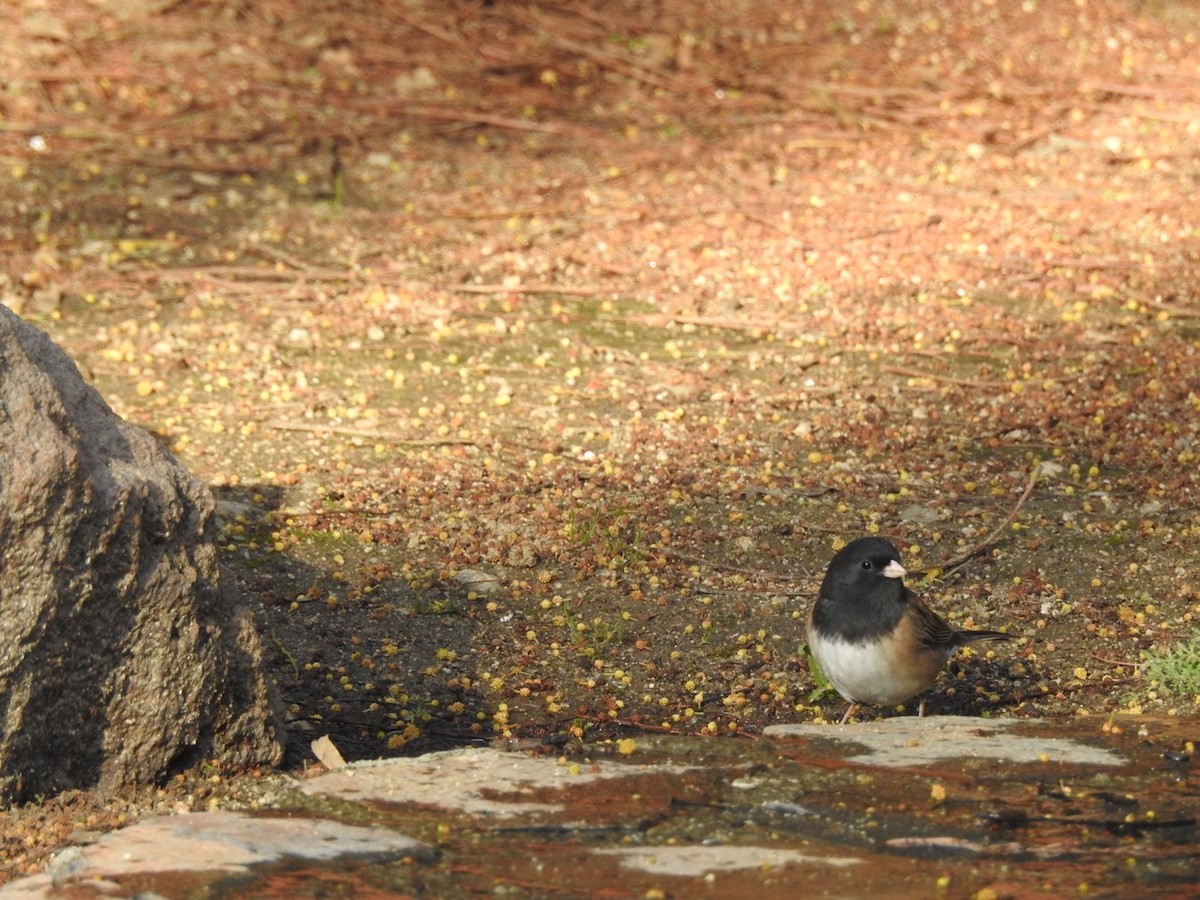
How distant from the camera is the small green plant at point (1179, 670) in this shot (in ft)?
15.3

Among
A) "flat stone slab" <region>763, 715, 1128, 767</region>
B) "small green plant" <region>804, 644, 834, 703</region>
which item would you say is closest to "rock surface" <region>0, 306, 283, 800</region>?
"flat stone slab" <region>763, 715, 1128, 767</region>

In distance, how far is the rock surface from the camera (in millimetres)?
3516

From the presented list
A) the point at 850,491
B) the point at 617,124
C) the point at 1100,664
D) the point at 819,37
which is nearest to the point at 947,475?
the point at 850,491

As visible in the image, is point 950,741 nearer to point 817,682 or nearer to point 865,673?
point 865,673

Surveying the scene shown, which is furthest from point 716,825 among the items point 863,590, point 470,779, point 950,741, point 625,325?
point 625,325

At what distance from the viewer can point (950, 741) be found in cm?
406

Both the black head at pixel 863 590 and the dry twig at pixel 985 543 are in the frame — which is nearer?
the black head at pixel 863 590

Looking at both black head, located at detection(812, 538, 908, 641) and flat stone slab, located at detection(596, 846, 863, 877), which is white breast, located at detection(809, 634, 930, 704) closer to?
black head, located at detection(812, 538, 908, 641)

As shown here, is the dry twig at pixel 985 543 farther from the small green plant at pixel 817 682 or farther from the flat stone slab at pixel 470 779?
the flat stone slab at pixel 470 779

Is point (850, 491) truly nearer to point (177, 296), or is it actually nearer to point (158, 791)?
point (158, 791)

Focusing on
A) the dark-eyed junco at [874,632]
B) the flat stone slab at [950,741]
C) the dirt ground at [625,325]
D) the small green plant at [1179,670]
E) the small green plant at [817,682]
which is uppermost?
the dirt ground at [625,325]

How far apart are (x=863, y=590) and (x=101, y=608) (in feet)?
7.21

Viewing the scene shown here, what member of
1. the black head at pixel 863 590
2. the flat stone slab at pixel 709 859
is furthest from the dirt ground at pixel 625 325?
the flat stone slab at pixel 709 859

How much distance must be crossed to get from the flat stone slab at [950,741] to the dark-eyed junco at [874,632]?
23 cm
